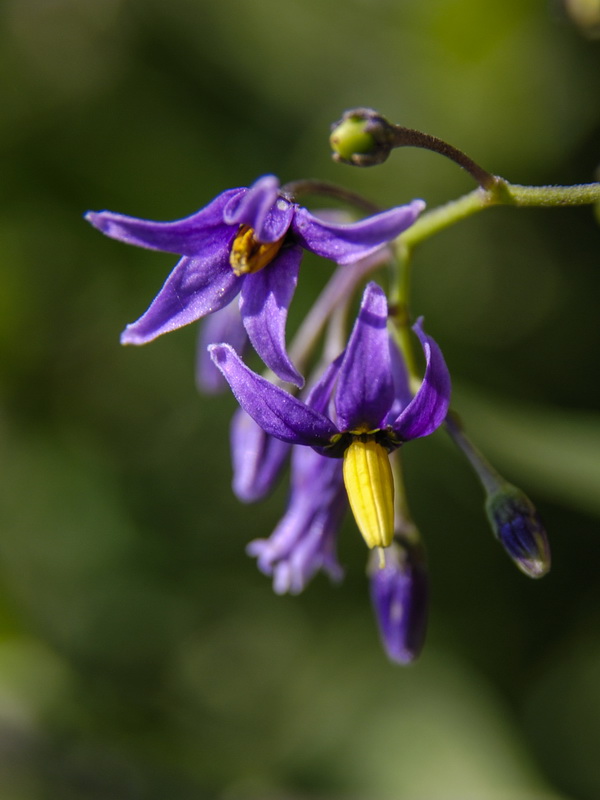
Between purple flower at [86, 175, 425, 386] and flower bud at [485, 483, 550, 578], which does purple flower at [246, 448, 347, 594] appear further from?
purple flower at [86, 175, 425, 386]

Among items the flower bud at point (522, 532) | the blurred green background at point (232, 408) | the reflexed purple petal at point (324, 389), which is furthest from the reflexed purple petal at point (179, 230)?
the blurred green background at point (232, 408)

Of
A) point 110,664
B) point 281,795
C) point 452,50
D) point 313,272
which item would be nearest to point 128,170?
point 313,272

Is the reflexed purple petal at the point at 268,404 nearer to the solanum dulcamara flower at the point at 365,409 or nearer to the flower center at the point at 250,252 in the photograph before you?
the solanum dulcamara flower at the point at 365,409

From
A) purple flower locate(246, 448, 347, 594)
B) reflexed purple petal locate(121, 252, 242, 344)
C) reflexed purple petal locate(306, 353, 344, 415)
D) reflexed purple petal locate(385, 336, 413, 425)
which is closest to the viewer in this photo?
reflexed purple petal locate(121, 252, 242, 344)

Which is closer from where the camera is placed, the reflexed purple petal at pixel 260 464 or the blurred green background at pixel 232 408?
the reflexed purple petal at pixel 260 464

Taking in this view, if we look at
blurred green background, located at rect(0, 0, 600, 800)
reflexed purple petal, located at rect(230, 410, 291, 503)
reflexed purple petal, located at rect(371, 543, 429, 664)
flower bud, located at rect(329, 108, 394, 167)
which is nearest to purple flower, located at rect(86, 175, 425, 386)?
flower bud, located at rect(329, 108, 394, 167)

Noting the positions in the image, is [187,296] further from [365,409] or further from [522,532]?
[522,532]
